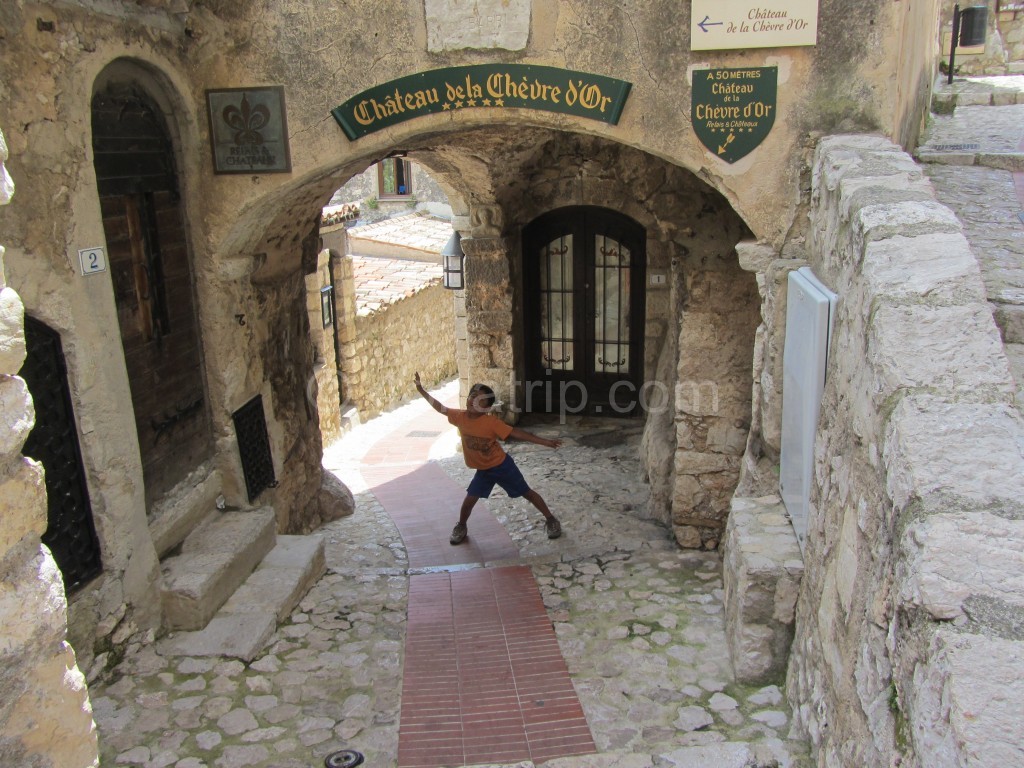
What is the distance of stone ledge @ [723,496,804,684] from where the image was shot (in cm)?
346

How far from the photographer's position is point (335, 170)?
520cm

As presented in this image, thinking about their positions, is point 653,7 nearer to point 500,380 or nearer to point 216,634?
point 216,634

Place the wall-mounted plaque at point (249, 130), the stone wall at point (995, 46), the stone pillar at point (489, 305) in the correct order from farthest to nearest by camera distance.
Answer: the stone wall at point (995, 46) → the stone pillar at point (489, 305) → the wall-mounted plaque at point (249, 130)

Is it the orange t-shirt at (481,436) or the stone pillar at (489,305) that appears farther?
the stone pillar at (489,305)

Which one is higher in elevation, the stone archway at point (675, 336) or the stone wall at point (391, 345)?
the stone archway at point (675, 336)

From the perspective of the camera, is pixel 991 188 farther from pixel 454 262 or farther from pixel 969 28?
pixel 969 28

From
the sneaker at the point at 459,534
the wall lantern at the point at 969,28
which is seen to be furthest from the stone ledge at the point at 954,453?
the wall lantern at the point at 969,28

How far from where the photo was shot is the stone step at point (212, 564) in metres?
4.30

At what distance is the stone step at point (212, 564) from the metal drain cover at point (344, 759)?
1.22 meters

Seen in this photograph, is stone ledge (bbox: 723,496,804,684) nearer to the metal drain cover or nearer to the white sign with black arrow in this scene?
the metal drain cover

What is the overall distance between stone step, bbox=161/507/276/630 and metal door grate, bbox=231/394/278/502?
0.24 meters

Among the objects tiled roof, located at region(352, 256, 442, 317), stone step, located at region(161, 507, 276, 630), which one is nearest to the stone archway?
stone step, located at region(161, 507, 276, 630)

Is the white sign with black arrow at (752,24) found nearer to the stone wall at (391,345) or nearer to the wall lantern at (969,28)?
the stone wall at (391,345)

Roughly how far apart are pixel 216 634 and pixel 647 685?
6.91 feet
